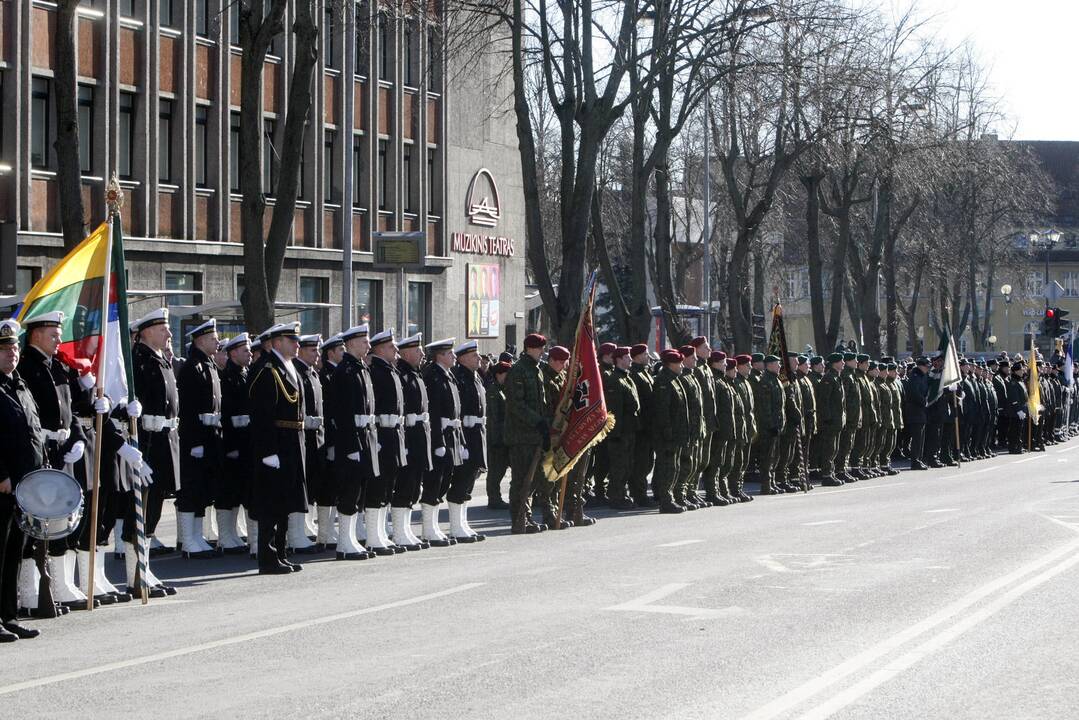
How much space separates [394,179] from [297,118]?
734 inches

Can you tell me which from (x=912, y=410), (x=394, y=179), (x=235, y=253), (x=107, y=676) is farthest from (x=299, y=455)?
(x=394, y=179)

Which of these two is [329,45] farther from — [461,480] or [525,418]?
[461,480]

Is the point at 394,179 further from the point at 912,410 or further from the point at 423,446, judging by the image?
the point at 423,446

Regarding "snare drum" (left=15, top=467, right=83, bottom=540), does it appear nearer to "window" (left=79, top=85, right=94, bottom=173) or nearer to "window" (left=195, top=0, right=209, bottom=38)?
"window" (left=79, top=85, right=94, bottom=173)

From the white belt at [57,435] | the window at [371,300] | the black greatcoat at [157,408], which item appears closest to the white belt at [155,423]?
the black greatcoat at [157,408]

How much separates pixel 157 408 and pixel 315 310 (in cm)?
2630

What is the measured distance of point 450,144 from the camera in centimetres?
4528

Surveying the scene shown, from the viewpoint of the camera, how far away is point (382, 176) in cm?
4231

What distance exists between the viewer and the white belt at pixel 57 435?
10945mm

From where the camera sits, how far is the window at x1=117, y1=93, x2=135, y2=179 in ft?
110

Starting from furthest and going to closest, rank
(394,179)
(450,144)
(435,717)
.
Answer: (450,144), (394,179), (435,717)

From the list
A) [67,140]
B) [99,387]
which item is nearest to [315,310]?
[67,140]

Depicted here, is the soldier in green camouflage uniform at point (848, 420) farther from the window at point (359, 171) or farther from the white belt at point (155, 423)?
the window at point (359, 171)

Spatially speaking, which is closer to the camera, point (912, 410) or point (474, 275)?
point (912, 410)
